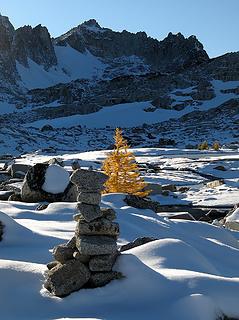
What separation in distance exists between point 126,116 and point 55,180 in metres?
119

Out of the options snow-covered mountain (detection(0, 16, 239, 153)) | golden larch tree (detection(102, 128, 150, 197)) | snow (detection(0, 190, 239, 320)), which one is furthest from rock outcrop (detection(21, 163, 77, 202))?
snow-covered mountain (detection(0, 16, 239, 153))

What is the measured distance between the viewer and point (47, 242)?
11.3 metres

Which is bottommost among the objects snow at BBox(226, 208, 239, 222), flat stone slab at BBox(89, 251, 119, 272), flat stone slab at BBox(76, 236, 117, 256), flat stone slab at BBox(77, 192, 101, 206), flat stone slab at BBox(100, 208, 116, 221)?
snow at BBox(226, 208, 239, 222)

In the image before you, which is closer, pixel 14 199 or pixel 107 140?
pixel 14 199

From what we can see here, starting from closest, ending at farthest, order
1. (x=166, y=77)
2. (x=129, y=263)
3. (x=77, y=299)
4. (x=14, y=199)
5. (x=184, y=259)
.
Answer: (x=77, y=299), (x=129, y=263), (x=184, y=259), (x=14, y=199), (x=166, y=77)

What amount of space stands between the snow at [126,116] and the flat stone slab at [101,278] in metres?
119

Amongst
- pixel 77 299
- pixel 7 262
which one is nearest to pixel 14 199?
pixel 7 262

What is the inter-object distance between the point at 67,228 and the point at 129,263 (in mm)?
5031

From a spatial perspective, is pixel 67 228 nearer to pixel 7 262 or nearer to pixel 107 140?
pixel 7 262

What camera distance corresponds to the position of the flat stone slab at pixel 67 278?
786cm

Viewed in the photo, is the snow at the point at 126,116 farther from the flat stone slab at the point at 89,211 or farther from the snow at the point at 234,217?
the flat stone slab at the point at 89,211

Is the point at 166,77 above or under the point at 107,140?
above

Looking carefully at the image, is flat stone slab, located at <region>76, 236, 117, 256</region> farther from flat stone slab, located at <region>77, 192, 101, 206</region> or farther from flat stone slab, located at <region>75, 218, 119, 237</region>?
flat stone slab, located at <region>77, 192, 101, 206</region>

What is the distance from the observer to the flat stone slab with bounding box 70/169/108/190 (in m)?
8.40
